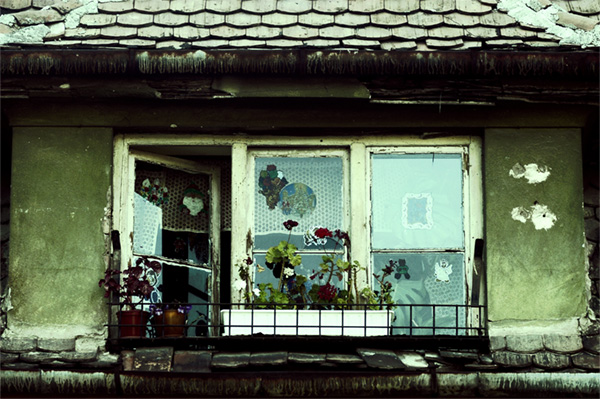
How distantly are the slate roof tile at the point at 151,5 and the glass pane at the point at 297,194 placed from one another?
3.78 ft

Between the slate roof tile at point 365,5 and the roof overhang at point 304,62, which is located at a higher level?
the slate roof tile at point 365,5

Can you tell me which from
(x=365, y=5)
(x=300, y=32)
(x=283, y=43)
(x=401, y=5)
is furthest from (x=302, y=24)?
(x=401, y=5)

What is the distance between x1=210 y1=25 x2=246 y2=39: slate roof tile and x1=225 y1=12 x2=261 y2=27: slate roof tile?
38mm

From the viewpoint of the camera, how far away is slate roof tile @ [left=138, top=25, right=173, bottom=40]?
797cm

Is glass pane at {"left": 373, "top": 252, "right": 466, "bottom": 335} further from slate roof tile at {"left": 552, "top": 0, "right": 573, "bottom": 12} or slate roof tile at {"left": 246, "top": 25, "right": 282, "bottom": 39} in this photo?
slate roof tile at {"left": 552, "top": 0, "right": 573, "bottom": 12}

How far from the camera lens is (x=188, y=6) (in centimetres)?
815

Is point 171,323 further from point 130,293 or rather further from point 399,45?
point 399,45

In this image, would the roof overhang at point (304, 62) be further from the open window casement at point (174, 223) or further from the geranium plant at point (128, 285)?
the geranium plant at point (128, 285)

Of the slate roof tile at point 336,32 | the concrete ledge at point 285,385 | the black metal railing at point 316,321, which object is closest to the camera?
the concrete ledge at point 285,385

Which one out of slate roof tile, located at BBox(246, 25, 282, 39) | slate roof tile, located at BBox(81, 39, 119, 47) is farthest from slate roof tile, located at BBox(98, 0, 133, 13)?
slate roof tile, located at BBox(246, 25, 282, 39)

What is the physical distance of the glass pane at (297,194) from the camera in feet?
26.4

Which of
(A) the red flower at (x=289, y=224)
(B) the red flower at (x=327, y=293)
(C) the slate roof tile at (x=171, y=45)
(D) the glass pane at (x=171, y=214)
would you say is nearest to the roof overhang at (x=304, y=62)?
(C) the slate roof tile at (x=171, y=45)

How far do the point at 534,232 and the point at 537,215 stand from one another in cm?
11

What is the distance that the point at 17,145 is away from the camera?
7.92 meters
